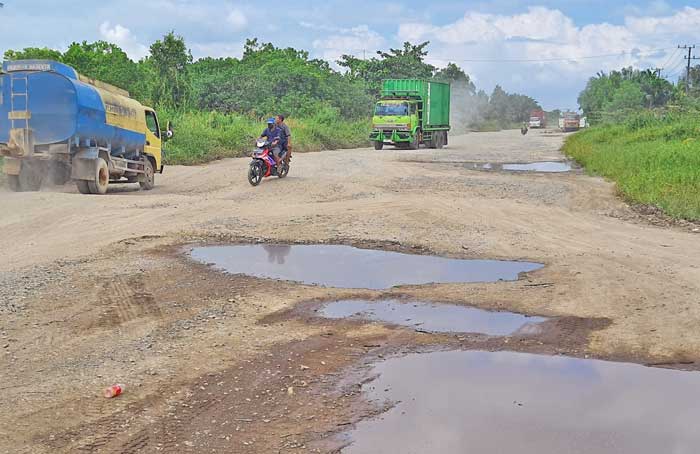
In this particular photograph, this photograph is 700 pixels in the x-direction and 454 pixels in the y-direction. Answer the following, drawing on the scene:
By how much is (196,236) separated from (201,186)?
7.17 meters

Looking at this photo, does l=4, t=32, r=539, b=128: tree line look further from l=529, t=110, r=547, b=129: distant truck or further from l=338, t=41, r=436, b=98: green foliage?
l=529, t=110, r=547, b=129: distant truck

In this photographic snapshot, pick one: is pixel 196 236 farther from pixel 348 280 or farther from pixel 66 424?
pixel 66 424

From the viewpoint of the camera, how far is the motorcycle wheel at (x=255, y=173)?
16.5 m

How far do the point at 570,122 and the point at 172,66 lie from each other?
4997cm

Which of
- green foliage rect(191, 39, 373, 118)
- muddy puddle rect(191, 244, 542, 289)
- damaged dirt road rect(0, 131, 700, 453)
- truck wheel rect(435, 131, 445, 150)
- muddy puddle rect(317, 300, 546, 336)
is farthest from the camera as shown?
green foliage rect(191, 39, 373, 118)

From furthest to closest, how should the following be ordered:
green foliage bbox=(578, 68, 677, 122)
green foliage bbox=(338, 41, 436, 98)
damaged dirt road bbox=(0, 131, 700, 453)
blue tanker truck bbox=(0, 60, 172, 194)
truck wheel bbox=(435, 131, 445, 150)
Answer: green foliage bbox=(578, 68, 677, 122)
green foliage bbox=(338, 41, 436, 98)
truck wheel bbox=(435, 131, 445, 150)
blue tanker truck bbox=(0, 60, 172, 194)
damaged dirt road bbox=(0, 131, 700, 453)

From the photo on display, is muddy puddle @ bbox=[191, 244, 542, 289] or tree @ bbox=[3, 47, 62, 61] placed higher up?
tree @ bbox=[3, 47, 62, 61]

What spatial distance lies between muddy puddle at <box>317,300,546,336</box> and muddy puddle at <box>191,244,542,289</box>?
0.78 metres

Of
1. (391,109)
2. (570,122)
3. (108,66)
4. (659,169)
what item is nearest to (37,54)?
A: (108,66)

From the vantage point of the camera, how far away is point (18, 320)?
6.30m

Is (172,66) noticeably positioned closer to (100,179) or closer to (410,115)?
(410,115)

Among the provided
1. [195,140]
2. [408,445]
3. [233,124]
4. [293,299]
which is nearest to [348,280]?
[293,299]

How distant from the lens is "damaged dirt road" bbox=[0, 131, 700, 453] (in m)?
4.41

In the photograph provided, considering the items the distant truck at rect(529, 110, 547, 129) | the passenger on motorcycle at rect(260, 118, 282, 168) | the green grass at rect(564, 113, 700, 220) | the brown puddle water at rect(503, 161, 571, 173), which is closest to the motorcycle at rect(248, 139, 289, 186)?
the passenger on motorcycle at rect(260, 118, 282, 168)
